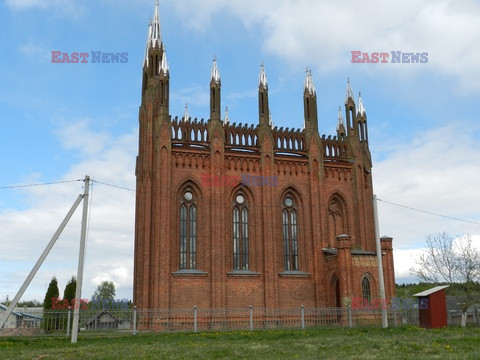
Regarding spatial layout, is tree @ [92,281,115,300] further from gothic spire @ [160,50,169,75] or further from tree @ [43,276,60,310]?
gothic spire @ [160,50,169,75]

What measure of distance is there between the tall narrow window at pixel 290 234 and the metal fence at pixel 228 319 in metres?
3.35

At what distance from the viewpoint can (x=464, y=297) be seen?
3428 centimetres

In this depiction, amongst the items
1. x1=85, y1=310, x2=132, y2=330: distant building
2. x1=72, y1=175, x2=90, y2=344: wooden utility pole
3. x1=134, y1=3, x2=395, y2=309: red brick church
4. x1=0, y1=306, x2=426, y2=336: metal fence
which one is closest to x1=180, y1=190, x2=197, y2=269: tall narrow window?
x1=134, y1=3, x2=395, y2=309: red brick church

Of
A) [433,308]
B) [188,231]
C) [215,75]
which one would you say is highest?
[215,75]

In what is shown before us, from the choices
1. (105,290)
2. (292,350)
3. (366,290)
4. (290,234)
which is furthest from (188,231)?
(105,290)

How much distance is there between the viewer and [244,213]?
34.7m

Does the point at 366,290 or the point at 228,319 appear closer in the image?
the point at 228,319

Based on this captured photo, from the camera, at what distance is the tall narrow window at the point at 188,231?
107ft

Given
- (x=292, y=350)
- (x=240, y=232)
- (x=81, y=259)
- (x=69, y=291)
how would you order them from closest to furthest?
(x=292, y=350) → (x=81, y=259) → (x=240, y=232) → (x=69, y=291)

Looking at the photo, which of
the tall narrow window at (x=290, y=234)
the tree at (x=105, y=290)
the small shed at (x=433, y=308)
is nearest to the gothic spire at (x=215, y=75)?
the tall narrow window at (x=290, y=234)

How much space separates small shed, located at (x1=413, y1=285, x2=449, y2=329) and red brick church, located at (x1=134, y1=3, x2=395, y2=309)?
20.3 feet

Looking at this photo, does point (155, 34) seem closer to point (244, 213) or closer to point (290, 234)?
point (244, 213)

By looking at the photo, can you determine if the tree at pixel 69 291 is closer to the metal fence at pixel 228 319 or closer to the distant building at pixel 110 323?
the metal fence at pixel 228 319

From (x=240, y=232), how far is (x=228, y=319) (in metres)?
5.87
